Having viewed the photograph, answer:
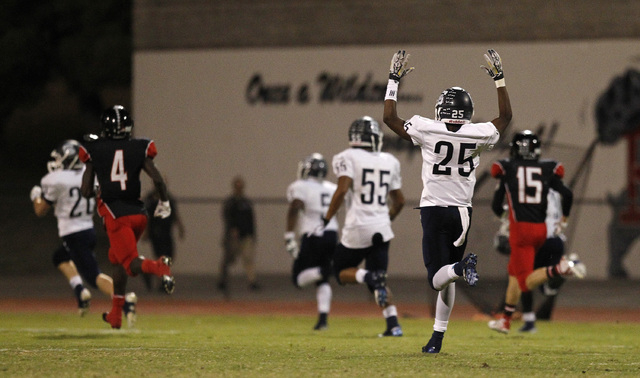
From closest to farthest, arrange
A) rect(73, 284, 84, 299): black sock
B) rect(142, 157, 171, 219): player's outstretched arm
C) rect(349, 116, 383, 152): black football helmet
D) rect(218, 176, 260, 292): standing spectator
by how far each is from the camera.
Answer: rect(142, 157, 171, 219): player's outstretched arm, rect(349, 116, 383, 152): black football helmet, rect(73, 284, 84, 299): black sock, rect(218, 176, 260, 292): standing spectator

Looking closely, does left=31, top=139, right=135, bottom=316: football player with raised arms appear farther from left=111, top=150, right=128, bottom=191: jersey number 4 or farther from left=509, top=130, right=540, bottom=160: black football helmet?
left=509, top=130, right=540, bottom=160: black football helmet

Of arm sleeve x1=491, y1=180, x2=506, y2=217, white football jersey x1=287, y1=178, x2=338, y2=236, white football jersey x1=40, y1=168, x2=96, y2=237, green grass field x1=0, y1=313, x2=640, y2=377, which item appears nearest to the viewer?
green grass field x1=0, y1=313, x2=640, y2=377

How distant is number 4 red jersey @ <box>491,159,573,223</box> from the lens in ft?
35.3

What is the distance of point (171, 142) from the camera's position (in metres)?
23.0

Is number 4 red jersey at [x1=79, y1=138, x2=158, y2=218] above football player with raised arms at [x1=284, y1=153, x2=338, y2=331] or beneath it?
above

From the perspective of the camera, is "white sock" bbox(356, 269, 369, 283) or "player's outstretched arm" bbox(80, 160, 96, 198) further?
"white sock" bbox(356, 269, 369, 283)

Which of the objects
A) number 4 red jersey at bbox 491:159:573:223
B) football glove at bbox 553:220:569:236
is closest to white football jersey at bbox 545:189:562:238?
football glove at bbox 553:220:569:236

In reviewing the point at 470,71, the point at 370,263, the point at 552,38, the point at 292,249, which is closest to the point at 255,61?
the point at 470,71

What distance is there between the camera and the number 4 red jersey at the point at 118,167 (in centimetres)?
969

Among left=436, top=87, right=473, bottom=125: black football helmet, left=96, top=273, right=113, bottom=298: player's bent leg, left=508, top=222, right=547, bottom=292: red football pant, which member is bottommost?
left=96, top=273, right=113, bottom=298: player's bent leg

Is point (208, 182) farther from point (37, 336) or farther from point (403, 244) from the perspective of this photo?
point (37, 336)

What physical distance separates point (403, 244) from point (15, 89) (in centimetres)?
1745

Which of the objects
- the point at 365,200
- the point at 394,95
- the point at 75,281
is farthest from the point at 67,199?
the point at 394,95

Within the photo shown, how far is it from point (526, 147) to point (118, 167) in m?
4.19
